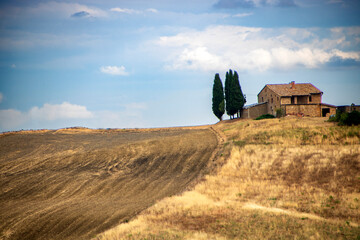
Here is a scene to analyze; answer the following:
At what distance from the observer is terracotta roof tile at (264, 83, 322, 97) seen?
70312 millimetres

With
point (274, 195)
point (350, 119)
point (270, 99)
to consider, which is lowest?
point (274, 195)

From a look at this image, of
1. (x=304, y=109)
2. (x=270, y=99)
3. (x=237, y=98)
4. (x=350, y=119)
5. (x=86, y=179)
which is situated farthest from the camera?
(x=237, y=98)

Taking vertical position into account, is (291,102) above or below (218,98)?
below

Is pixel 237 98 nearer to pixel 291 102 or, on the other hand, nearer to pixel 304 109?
pixel 291 102

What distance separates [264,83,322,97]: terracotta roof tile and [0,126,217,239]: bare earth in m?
27.3

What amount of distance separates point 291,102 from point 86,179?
2038 inches

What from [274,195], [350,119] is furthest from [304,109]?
[274,195]

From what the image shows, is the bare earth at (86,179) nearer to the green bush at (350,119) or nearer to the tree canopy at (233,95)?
the green bush at (350,119)

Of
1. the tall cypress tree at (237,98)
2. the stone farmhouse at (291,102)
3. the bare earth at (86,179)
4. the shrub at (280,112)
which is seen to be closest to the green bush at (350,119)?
the bare earth at (86,179)

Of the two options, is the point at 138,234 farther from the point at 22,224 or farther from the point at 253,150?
the point at 253,150

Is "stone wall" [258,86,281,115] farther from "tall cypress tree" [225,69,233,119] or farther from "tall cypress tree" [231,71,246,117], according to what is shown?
"tall cypress tree" [225,69,233,119]

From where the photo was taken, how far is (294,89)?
72.4 m

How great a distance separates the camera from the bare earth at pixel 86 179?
21844 mm

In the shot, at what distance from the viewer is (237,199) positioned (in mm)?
25719
